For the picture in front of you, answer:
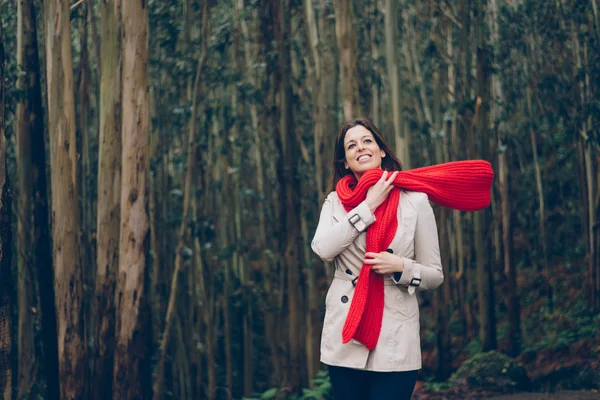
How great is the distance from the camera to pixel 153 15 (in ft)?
41.0

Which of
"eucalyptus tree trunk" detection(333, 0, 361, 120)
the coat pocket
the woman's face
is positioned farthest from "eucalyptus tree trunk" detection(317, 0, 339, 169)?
the coat pocket

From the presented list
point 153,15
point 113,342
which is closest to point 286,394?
point 113,342

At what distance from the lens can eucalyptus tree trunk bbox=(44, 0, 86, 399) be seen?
8.98m

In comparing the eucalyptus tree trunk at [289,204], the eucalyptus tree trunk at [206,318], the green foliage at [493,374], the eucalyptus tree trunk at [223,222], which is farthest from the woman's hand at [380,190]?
the eucalyptus tree trunk at [223,222]

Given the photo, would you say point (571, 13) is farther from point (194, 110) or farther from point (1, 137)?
point (1, 137)

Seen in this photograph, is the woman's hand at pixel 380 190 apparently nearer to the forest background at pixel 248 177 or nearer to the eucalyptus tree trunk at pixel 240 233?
the forest background at pixel 248 177

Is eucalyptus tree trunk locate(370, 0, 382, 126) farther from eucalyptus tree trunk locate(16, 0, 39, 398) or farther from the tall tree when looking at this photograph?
eucalyptus tree trunk locate(16, 0, 39, 398)

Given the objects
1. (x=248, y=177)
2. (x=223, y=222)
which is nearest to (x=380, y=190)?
(x=223, y=222)

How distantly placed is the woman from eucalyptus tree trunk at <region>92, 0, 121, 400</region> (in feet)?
→ 21.0

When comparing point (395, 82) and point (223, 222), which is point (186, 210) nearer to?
point (395, 82)

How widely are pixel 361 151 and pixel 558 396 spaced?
19.2 ft

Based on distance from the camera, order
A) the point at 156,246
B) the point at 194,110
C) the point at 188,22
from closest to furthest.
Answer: the point at 194,110
the point at 188,22
the point at 156,246

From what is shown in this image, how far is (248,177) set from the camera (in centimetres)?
1830

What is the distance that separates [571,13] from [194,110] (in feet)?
21.7
